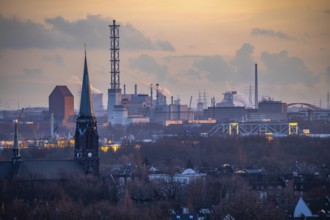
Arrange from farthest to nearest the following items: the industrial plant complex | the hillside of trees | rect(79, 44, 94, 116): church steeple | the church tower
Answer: the industrial plant complex
rect(79, 44, 94, 116): church steeple
the church tower
the hillside of trees

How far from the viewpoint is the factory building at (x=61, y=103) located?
5340 inches

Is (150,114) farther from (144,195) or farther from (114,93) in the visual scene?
(144,195)

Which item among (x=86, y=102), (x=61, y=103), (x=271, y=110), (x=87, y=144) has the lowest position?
(x=87, y=144)

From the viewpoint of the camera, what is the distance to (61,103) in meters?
137

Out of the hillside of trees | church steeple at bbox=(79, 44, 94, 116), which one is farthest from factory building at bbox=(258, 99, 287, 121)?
church steeple at bbox=(79, 44, 94, 116)

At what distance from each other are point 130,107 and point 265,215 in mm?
106968

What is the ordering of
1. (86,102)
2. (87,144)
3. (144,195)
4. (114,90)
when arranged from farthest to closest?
(114,90), (86,102), (87,144), (144,195)

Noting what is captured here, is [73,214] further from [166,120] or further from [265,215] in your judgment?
[166,120]

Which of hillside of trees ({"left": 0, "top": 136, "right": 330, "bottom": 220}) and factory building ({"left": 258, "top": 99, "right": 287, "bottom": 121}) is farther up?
factory building ({"left": 258, "top": 99, "right": 287, "bottom": 121})

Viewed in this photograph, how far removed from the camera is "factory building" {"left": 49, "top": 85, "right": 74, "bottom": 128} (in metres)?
136

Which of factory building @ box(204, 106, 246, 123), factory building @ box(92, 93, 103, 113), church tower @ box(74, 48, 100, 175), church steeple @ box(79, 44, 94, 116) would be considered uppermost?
factory building @ box(92, 93, 103, 113)

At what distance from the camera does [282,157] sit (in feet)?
263

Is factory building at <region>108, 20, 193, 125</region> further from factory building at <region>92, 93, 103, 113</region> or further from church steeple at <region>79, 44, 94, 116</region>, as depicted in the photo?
church steeple at <region>79, 44, 94, 116</region>

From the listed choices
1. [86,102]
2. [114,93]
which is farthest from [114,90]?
[86,102]
